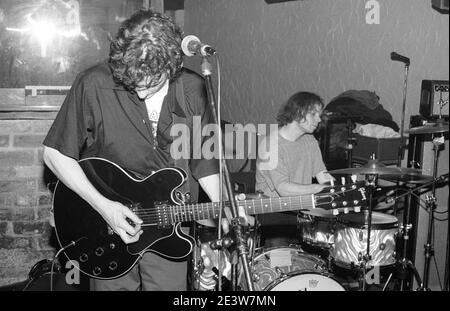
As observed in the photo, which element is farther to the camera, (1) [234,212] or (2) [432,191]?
(2) [432,191]

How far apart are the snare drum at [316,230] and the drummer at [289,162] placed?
20 centimetres

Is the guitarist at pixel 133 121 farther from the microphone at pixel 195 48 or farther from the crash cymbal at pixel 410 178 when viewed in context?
the crash cymbal at pixel 410 178

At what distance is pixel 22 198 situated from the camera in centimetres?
402

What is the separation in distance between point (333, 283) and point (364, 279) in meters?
0.47

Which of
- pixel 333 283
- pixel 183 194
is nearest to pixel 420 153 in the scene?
pixel 333 283

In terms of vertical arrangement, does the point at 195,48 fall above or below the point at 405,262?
above

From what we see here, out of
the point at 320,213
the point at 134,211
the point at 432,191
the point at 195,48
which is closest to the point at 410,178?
the point at 432,191

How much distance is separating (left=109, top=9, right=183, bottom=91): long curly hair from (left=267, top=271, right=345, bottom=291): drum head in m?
1.31

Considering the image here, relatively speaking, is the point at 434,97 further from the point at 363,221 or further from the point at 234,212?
the point at 234,212

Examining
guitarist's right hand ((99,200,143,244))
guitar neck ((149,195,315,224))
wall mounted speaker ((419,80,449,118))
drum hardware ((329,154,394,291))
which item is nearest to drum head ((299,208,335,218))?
drum hardware ((329,154,394,291))

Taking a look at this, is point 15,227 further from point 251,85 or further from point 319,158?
point 251,85

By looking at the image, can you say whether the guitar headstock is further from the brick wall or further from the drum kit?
the brick wall

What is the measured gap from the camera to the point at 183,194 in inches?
101

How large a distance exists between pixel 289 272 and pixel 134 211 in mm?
1019
